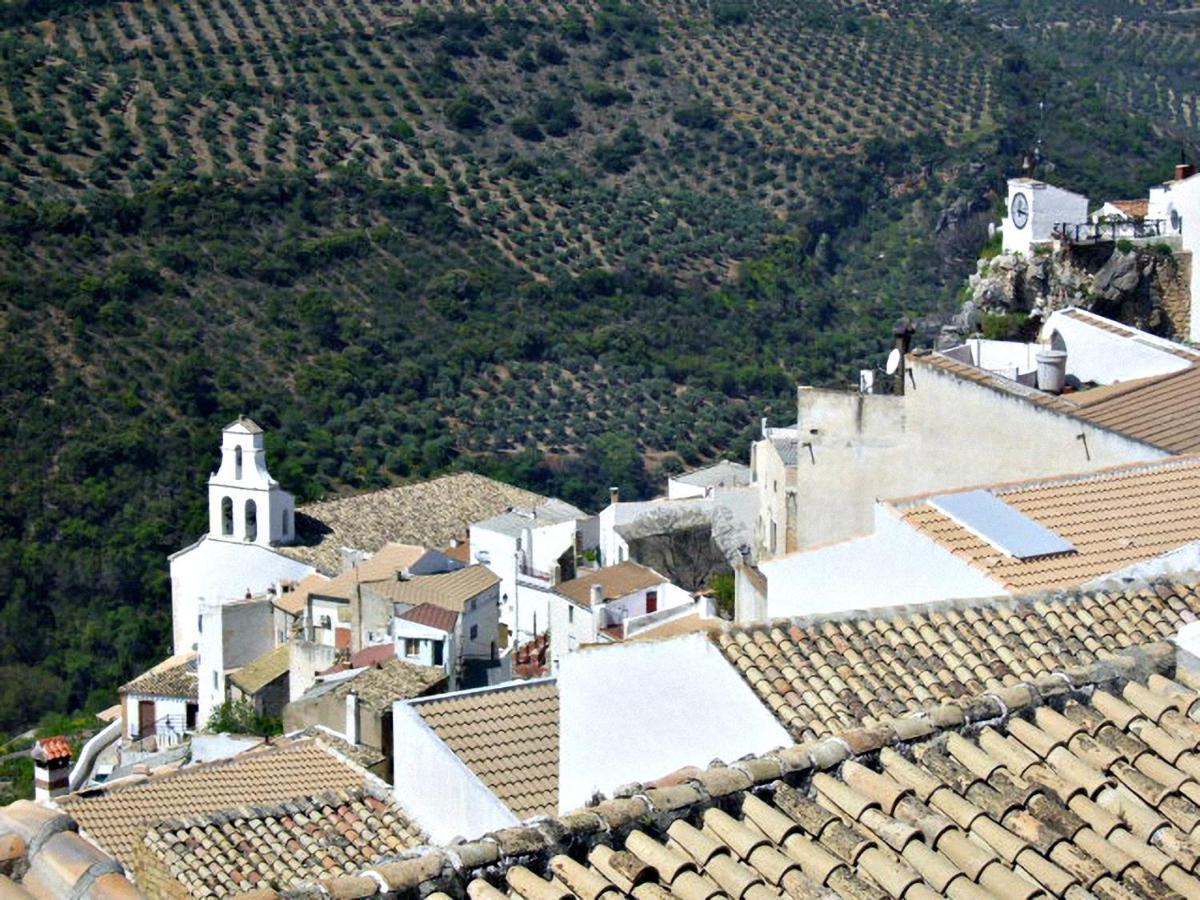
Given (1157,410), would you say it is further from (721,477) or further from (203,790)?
(721,477)


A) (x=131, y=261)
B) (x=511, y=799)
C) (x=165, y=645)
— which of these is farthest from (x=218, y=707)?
(x=131, y=261)

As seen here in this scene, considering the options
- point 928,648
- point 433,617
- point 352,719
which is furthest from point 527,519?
point 928,648

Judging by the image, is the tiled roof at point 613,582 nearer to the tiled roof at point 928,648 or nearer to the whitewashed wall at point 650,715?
the whitewashed wall at point 650,715

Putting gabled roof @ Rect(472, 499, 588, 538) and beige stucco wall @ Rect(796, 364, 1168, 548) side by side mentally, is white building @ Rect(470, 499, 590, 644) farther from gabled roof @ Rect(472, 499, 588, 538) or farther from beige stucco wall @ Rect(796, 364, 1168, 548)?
beige stucco wall @ Rect(796, 364, 1168, 548)

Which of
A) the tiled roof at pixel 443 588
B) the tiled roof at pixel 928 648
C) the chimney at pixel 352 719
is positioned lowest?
the tiled roof at pixel 443 588

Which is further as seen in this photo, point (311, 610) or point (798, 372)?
point (798, 372)

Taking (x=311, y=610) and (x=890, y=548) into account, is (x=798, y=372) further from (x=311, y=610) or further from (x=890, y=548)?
(x=890, y=548)

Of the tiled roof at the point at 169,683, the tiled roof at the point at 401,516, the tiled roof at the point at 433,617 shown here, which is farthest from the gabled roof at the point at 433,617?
the tiled roof at the point at 401,516

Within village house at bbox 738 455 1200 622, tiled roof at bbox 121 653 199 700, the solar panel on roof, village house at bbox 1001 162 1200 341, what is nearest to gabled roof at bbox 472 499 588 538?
tiled roof at bbox 121 653 199 700
